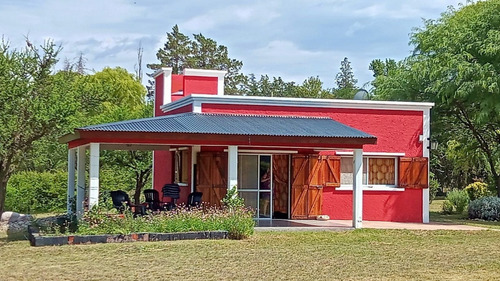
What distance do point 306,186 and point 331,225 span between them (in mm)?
2370

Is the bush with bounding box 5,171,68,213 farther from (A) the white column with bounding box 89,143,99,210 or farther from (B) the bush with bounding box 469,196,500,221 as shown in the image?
(B) the bush with bounding box 469,196,500,221

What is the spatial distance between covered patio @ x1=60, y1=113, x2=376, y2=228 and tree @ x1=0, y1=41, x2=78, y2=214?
831mm

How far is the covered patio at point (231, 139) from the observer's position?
1728 cm

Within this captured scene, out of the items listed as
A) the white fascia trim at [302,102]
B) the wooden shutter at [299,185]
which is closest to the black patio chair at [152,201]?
the white fascia trim at [302,102]

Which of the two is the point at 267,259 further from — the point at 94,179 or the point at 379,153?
the point at 379,153

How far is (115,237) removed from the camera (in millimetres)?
15750

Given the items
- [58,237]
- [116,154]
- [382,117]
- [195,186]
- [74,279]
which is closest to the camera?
[74,279]

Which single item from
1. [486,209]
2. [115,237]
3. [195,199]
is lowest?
[115,237]

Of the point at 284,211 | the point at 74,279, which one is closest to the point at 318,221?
the point at 284,211

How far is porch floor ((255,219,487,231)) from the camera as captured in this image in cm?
1916

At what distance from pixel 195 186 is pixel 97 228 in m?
5.76

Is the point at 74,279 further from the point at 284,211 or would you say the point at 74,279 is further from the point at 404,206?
the point at 404,206

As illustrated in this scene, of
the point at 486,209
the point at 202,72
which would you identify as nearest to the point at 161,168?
the point at 202,72

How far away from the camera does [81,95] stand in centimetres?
2388
